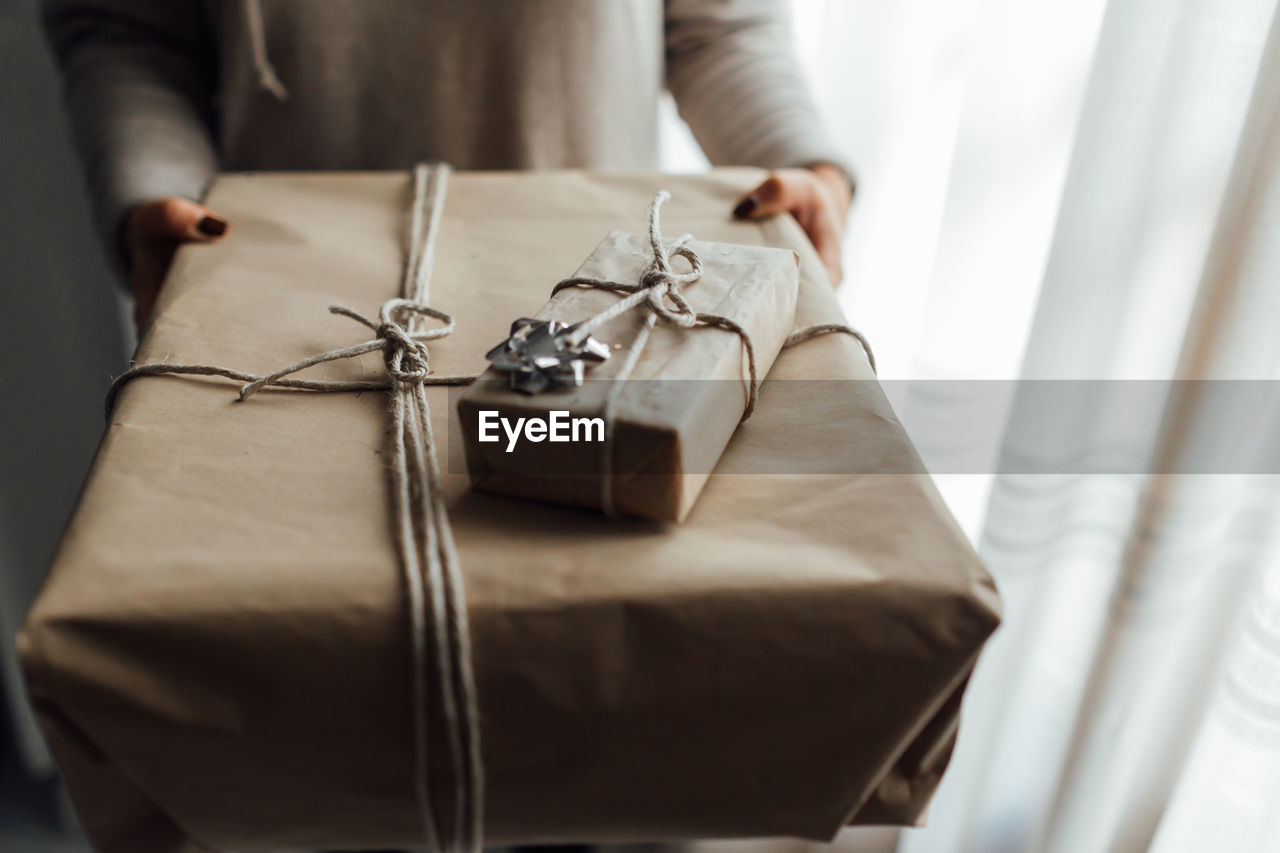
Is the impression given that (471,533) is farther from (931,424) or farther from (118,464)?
(931,424)

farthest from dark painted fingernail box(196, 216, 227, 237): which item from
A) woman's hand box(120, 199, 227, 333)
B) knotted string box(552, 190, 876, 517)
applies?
knotted string box(552, 190, 876, 517)

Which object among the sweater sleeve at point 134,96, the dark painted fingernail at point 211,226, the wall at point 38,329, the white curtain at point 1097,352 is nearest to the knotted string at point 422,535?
the dark painted fingernail at point 211,226

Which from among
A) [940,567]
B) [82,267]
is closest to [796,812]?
[940,567]

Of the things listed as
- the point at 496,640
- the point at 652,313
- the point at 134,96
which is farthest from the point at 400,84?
the point at 496,640

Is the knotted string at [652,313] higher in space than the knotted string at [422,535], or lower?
higher

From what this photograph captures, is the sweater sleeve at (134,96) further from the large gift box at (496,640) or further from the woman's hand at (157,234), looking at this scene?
the large gift box at (496,640)

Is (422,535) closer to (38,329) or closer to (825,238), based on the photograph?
(825,238)

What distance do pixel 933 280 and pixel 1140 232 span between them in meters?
0.21

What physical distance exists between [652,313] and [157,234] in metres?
0.37

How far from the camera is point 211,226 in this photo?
59 centimetres

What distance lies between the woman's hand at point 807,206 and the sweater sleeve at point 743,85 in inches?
2.1

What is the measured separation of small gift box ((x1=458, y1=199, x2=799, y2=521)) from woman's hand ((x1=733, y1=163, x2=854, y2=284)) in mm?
166

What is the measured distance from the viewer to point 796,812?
0.42 meters

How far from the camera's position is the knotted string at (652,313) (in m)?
0.38
